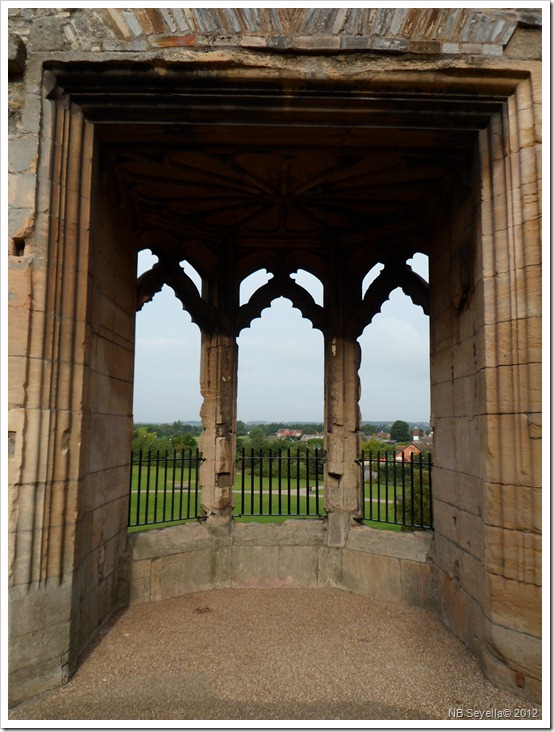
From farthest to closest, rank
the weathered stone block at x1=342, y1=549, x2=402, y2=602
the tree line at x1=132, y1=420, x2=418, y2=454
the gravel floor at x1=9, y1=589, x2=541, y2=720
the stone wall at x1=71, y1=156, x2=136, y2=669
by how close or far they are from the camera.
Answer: the tree line at x1=132, y1=420, x2=418, y2=454 < the weathered stone block at x1=342, y1=549, x2=402, y2=602 < the stone wall at x1=71, y1=156, x2=136, y2=669 < the gravel floor at x1=9, y1=589, x2=541, y2=720

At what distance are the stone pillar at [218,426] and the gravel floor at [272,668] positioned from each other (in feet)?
4.66

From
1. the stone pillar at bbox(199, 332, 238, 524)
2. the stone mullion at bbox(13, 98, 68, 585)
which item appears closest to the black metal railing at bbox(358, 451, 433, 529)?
the stone pillar at bbox(199, 332, 238, 524)

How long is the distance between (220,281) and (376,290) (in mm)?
2263

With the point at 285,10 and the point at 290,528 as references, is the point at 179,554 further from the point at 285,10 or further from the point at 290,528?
the point at 285,10

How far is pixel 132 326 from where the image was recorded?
566 centimetres

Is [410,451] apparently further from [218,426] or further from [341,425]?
[218,426]

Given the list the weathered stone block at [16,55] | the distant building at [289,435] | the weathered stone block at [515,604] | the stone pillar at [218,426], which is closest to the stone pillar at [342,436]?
the stone pillar at [218,426]

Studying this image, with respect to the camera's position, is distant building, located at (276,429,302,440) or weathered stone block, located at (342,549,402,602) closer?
weathered stone block, located at (342,549,402,602)

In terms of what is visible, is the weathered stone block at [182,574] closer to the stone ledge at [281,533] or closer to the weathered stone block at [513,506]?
the stone ledge at [281,533]

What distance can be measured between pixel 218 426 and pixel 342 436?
1733mm

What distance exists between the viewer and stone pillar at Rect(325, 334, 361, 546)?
6316mm

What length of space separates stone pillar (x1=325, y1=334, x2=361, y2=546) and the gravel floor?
1260 mm

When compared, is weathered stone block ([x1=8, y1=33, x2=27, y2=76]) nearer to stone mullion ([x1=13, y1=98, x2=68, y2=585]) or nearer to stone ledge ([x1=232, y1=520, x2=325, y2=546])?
stone mullion ([x1=13, y1=98, x2=68, y2=585])

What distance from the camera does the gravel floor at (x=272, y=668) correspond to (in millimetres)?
3248
